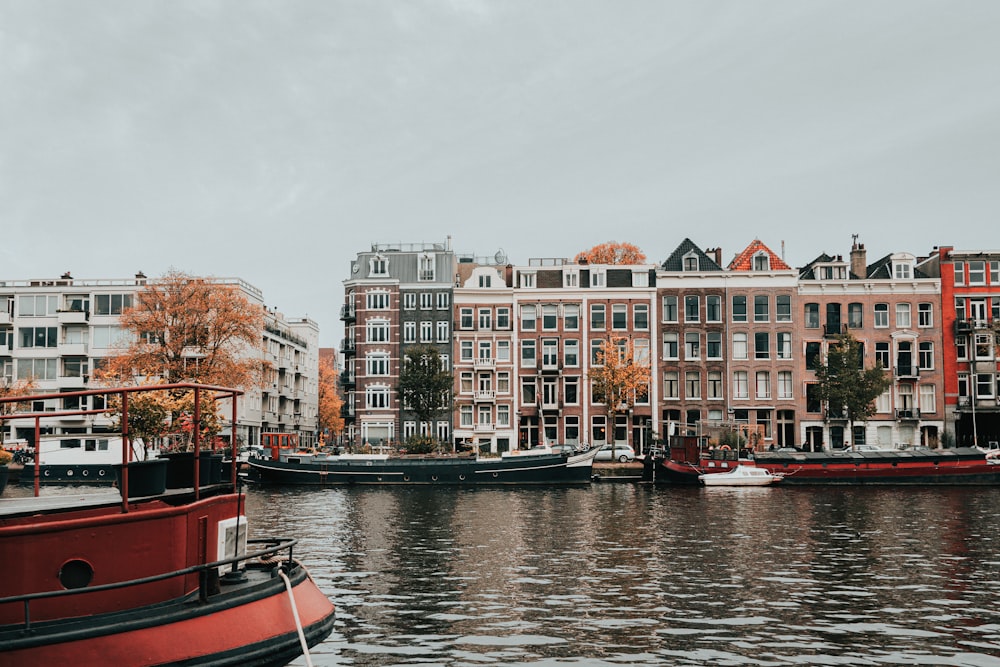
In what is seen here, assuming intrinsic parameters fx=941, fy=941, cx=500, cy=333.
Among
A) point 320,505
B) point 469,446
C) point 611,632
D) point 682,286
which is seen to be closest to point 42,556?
point 611,632

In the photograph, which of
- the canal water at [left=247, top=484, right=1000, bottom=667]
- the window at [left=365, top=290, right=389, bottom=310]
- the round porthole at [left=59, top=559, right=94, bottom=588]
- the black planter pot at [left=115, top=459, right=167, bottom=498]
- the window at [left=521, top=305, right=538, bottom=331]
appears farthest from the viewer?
the window at [left=365, top=290, right=389, bottom=310]

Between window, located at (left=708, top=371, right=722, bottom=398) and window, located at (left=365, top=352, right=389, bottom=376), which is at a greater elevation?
window, located at (left=365, top=352, right=389, bottom=376)

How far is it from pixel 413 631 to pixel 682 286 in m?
69.7

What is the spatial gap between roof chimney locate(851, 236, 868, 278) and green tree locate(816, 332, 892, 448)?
10014mm

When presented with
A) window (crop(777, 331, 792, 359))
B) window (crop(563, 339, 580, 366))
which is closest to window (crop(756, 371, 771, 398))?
window (crop(777, 331, 792, 359))

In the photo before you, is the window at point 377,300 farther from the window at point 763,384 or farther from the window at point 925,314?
the window at point 925,314

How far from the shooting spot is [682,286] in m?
83.9

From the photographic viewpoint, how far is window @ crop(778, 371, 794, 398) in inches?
3226

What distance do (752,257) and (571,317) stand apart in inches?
671

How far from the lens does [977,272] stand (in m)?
82.0

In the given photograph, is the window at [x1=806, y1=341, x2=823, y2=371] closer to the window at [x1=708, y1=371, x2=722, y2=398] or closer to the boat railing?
the window at [x1=708, y1=371, x2=722, y2=398]

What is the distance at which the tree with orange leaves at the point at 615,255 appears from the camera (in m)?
95.2

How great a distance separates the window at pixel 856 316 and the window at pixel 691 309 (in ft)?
43.3

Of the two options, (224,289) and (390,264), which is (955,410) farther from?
(224,289)
